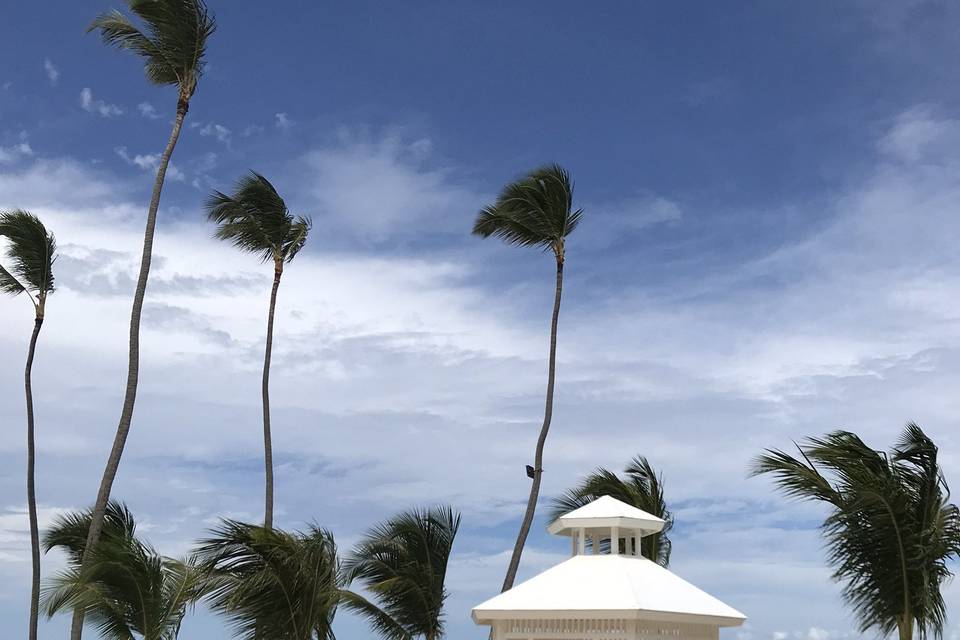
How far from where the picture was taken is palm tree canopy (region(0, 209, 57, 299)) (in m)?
A: 31.2

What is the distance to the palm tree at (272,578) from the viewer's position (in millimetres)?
16188

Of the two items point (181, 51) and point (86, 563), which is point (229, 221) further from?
point (86, 563)

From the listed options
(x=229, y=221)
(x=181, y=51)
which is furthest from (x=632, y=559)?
(x=229, y=221)

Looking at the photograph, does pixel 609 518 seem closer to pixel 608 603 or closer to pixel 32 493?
pixel 608 603

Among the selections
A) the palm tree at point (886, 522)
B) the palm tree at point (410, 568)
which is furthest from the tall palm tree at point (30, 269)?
the palm tree at point (886, 522)

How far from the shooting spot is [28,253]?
31531mm

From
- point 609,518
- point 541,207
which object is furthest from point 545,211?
→ point 609,518

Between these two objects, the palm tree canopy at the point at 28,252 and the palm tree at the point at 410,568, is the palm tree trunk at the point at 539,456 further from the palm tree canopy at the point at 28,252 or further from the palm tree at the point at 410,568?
the palm tree canopy at the point at 28,252

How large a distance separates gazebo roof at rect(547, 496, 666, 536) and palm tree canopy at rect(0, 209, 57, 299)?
20.1 meters

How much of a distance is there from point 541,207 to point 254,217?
8.35m

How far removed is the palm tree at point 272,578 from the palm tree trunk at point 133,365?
237 inches

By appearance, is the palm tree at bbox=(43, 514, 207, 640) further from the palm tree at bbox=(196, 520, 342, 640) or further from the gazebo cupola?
the gazebo cupola

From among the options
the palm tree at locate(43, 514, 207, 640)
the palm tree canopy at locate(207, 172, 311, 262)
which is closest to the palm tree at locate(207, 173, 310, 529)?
the palm tree canopy at locate(207, 172, 311, 262)

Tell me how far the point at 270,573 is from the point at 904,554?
937 centimetres
